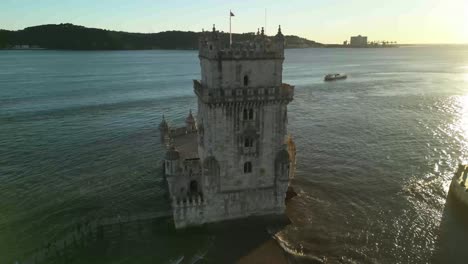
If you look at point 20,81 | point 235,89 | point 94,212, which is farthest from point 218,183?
point 20,81

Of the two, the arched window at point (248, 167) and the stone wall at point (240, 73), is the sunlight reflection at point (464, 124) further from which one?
the stone wall at point (240, 73)

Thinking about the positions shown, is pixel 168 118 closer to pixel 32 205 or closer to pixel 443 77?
pixel 32 205

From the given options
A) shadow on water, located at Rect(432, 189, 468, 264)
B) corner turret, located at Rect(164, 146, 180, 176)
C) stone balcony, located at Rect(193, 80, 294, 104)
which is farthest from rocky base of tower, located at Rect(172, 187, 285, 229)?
shadow on water, located at Rect(432, 189, 468, 264)

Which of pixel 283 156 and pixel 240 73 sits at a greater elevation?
pixel 240 73

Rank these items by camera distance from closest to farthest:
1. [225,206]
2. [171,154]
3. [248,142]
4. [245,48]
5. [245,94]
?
[245,48] < [245,94] < [248,142] < [171,154] < [225,206]

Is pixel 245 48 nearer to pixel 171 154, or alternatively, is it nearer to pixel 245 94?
pixel 245 94

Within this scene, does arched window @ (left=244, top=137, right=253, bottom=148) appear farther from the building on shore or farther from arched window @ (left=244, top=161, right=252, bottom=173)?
arched window @ (left=244, top=161, right=252, bottom=173)

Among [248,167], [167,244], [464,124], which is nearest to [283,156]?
[248,167]
